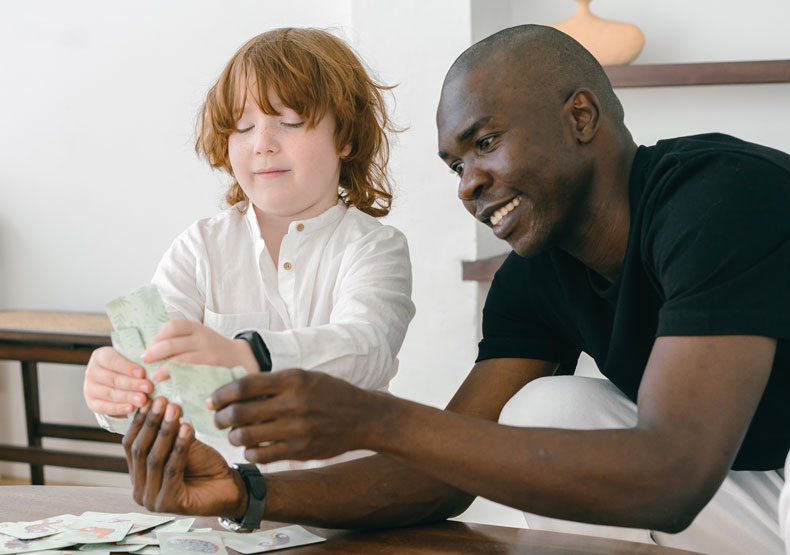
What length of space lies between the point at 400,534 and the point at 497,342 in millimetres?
542

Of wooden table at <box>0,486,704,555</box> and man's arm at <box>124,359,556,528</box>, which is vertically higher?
man's arm at <box>124,359,556,528</box>

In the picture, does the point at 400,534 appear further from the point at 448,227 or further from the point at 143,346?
the point at 448,227

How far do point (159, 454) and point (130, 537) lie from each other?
186mm

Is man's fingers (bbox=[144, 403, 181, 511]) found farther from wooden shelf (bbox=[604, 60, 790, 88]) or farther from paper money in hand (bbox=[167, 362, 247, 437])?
wooden shelf (bbox=[604, 60, 790, 88])

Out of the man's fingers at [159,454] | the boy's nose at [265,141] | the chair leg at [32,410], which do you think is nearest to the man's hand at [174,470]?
the man's fingers at [159,454]

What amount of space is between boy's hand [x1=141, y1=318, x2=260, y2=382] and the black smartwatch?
0.31 feet

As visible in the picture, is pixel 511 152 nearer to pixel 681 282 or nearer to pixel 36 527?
pixel 681 282

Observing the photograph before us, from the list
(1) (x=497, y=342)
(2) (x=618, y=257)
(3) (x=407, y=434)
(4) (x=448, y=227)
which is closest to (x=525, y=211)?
(2) (x=618, y=257)

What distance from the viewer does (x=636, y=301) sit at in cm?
157

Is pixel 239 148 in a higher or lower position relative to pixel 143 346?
higher

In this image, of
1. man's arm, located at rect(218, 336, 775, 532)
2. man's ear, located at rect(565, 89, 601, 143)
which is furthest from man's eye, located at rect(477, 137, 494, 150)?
man's arm, located at rect(218, 336, 775, 532)

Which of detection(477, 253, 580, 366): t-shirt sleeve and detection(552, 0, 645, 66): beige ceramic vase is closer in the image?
detection(477, 253, 580, 366): t-shirt sleeve

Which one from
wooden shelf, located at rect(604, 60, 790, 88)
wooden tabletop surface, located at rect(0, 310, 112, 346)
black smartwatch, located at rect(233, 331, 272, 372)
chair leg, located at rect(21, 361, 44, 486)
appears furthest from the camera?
chair leg, located at rect(21, 361, 44, 486)

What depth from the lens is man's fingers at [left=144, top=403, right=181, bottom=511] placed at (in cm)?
124
